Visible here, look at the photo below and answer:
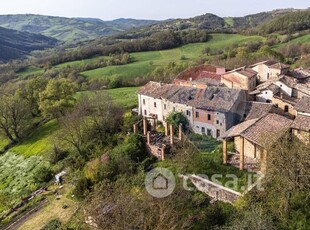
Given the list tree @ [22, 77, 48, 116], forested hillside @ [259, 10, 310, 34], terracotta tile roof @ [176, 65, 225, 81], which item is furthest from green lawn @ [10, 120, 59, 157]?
forested hillside @ [259, 10, 310, 34]

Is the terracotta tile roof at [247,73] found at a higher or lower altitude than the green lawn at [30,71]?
higher

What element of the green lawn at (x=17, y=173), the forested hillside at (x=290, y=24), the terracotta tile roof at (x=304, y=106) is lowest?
the green lawn at (x=17, y=173)

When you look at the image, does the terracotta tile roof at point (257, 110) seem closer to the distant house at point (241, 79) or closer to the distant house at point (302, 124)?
the distant house at point (302, 124)

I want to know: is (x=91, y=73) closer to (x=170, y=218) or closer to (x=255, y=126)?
(x=255, y=126)

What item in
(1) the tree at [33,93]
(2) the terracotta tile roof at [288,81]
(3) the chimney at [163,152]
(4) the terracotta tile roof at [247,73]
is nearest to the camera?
(3) the chimney at [163,152]

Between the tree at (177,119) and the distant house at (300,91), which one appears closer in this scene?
the tree at (177,119)

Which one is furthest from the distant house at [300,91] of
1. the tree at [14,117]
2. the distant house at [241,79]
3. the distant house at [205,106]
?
the tree at [14,117]
